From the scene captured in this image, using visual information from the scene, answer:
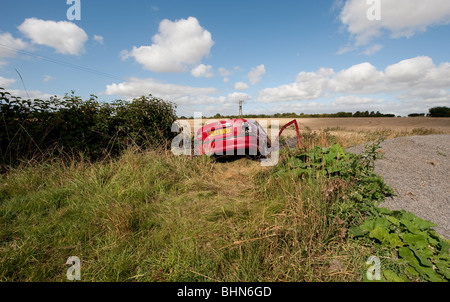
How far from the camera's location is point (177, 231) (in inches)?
96.0

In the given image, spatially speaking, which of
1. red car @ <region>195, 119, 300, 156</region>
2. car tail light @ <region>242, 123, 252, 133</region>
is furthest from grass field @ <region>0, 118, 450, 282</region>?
car tail light @ <region>242, 123, 252, 133</region>

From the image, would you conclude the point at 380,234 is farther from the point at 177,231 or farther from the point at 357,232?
the point at 177,231

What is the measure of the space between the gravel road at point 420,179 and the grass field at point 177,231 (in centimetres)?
109

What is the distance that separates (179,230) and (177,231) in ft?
0.10

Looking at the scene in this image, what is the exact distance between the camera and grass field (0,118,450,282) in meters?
1.95

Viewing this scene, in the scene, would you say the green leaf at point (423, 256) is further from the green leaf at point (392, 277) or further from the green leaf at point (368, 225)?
the green leaf at point (368, 225)

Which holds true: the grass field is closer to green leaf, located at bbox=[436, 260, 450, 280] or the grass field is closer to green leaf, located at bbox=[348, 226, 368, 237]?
green leaf, located at bbox=[348, 226, 368, 237]

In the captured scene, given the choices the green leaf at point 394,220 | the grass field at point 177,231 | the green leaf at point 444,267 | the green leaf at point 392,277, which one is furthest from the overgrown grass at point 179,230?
the green leaf at point 444,267

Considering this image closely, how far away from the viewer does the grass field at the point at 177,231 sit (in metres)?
1.95

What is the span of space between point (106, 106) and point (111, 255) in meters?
4.99

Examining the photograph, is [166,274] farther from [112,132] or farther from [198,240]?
[112,132]

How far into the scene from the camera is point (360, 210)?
266 centimetres

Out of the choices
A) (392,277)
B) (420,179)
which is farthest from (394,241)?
(420,179)
